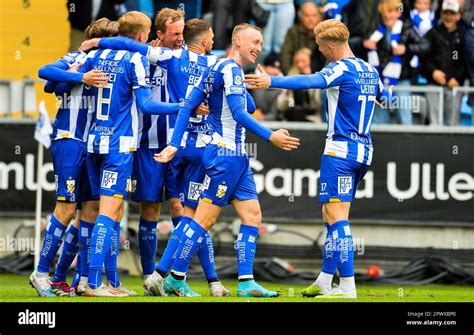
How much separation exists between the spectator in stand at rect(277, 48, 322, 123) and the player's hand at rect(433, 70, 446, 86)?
152 cm

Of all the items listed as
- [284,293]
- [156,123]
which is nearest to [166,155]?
[156,123]

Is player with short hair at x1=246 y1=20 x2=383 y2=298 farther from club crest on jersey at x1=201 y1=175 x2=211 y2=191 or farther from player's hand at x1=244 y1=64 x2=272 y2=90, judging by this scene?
club crest on jersey at x1=201 y1=175 x2=211 y2=191

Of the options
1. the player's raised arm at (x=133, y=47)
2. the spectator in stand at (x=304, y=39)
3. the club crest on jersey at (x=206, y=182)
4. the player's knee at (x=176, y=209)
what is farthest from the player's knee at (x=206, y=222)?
the spectator in stand at (x=304, y=39)

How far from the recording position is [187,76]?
37.3ft

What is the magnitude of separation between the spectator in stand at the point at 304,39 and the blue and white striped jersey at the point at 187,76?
478 centimetres

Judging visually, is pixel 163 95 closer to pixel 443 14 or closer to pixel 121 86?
pixel 121 86

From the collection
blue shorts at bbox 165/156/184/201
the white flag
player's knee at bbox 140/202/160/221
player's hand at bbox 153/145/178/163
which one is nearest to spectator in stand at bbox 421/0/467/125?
the white flag

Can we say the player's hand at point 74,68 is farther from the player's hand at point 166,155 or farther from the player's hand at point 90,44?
the player's hand at point 166,155

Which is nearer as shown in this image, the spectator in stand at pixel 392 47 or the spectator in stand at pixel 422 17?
the spectator in stand at pixel 392 47

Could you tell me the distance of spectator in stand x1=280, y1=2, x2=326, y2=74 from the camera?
52.8ft

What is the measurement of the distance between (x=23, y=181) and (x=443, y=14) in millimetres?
5659

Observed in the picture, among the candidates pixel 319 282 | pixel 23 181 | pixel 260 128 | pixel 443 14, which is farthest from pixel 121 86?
pixel 443 14

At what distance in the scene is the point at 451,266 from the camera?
15.4m

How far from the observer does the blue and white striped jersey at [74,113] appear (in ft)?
36.9
